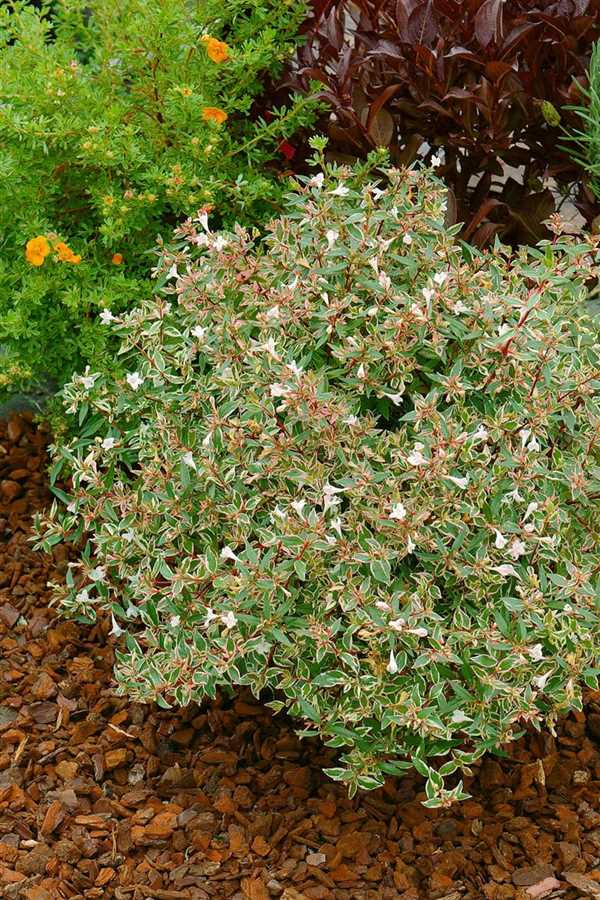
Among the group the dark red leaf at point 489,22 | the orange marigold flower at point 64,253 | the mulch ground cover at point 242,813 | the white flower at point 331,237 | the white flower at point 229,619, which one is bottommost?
the mulch ground cover at point 242,813

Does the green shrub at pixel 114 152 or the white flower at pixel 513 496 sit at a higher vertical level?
the green shrub at pixel 114 152

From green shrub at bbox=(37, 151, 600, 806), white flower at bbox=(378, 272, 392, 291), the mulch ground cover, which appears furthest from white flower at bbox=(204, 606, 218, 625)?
white flower at bbox=(378, 272, 392, 291)

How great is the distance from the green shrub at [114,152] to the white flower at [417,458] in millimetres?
1201

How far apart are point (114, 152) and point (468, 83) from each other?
105cm

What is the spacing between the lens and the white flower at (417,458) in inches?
87.5

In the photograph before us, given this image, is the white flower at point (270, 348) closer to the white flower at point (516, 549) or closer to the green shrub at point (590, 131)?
the white flower at point (516, 549)

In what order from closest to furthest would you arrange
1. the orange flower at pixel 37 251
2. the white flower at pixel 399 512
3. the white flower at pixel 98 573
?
the white flower at pixel 399 512, the white flower at pixel 98 573, the orange flower at pixel 37 251

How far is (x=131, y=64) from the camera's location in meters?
3.35

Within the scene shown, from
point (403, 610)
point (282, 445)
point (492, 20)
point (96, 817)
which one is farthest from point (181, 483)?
point (492, 20)

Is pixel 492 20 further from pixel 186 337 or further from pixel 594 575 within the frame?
pixel 594 575

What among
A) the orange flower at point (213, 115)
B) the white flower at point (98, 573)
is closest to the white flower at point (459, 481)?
the white flower at point (98, 573)

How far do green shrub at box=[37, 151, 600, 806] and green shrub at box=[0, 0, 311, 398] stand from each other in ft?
1.77

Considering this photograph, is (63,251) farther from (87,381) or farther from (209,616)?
(209,616)

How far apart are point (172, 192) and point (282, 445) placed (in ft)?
3.64
